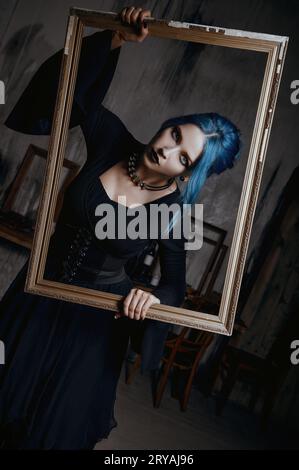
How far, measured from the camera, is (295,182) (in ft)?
14.9

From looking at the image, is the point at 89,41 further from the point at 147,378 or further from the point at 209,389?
the point at 209,389

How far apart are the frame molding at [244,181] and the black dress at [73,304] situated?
0.16 ft

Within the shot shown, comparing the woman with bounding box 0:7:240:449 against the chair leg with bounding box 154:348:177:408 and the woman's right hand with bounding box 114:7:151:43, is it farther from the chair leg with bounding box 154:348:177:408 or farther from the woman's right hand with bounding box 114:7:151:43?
the chair leg with bounding box 154:348:177:408

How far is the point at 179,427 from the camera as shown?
3.42 meters

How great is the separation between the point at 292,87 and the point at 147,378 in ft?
9.79

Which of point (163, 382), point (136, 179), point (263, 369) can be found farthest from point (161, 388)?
point (136, 179)

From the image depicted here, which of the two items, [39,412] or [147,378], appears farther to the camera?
[147,378]

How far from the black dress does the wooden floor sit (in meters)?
0.96

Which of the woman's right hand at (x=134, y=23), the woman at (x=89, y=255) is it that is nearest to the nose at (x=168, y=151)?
the woman at (x=89, y=255)

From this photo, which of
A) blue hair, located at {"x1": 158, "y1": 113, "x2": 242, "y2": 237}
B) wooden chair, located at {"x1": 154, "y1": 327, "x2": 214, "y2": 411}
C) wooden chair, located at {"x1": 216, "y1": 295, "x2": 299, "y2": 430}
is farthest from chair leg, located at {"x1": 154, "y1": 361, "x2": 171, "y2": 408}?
blue hair, located at {"x1": 158, "y1": 113, "x2": 242, "y2": 237}

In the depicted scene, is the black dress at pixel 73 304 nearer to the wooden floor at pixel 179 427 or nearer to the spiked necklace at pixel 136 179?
the spiked necklace at pixel 136 179

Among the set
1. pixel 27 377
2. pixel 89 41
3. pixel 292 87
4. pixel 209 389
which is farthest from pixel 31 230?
pixel 292 87

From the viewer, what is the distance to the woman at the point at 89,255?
1.81 m

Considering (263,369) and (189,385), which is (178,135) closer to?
(189,385)
